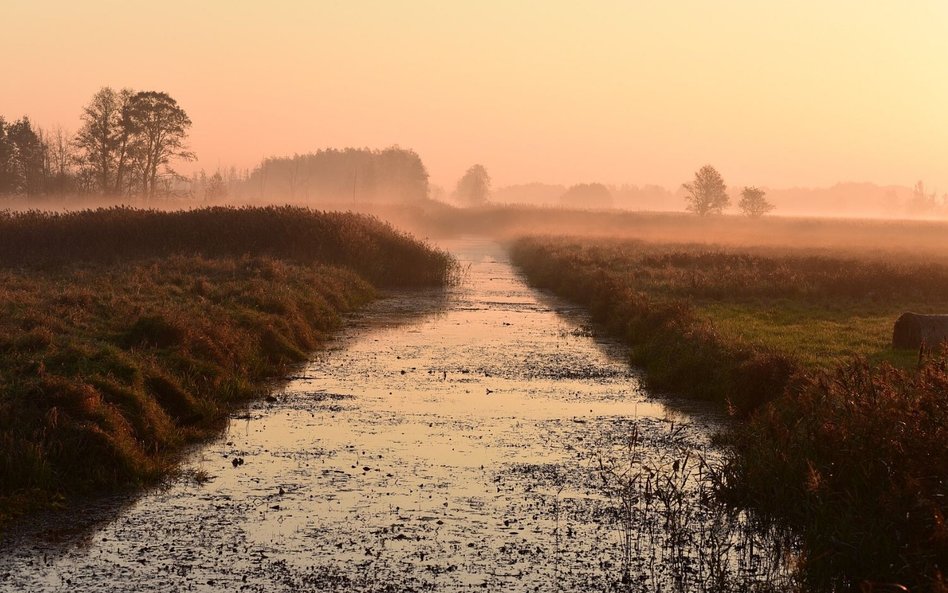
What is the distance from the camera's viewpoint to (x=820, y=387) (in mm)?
12539

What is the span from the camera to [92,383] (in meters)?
14.4

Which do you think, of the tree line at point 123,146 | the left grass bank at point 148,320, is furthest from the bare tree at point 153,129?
the left grass bank at point 148,320

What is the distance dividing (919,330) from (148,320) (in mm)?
17137

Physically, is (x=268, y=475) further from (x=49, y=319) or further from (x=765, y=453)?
(x=49, y=319)

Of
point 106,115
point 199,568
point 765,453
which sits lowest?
point 199,568

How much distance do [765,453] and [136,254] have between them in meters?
34.4

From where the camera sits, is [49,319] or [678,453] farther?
[49,319]

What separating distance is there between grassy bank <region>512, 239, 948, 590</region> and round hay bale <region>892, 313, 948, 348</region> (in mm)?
481

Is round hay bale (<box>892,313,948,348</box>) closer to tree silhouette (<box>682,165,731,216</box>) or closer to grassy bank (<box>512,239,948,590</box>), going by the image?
grassy bank (<box>512,239,948,590</box>)

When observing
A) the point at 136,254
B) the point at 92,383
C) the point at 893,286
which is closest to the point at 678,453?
the point at 92,383

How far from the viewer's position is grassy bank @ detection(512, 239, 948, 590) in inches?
350

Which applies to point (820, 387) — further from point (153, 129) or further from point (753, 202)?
point (753, 202)

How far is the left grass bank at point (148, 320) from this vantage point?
12.6m

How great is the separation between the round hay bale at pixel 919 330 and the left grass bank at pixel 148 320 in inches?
572
